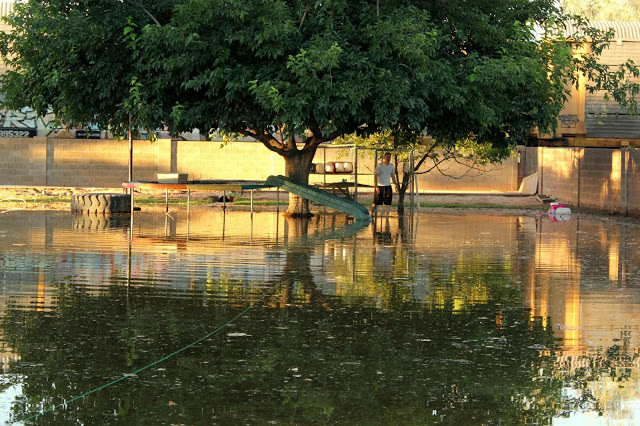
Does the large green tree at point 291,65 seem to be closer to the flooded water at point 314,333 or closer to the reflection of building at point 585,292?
the reflection of building at point 585,292

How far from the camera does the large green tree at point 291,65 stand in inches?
893

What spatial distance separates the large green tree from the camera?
2269 cm

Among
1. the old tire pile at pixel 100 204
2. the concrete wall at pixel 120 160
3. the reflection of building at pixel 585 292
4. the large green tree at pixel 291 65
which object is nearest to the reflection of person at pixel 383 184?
the large green tree at pixel 291 65

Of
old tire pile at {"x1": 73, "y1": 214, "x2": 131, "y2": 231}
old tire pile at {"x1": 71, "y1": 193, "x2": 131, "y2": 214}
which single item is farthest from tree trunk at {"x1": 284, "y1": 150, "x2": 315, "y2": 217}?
old tire pile at {"x1": 73, "y1": 214, "x2": 131, "y2": 231}

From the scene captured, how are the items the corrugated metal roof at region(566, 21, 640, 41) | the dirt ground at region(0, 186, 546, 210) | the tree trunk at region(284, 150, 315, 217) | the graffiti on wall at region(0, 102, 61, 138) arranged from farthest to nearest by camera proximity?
the graffiti on wall at region(0, 102, 61, 138), the corrugated metal roof at region(566, 21, 640, 41), the dirt ground at region(0, 186, 546, 210), the tree trunk at region(284, 150, 315, 217)

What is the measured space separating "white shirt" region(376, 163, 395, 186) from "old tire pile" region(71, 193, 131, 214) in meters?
6.75

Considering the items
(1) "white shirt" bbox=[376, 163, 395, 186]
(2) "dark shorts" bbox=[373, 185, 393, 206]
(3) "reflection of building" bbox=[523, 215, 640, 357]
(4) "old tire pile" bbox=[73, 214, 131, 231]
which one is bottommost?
(3) "reflection of building" bbox=[523, 215, 640, 357]

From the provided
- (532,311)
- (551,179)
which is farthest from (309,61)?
(551,179)

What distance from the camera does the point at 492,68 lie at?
77.2 ft

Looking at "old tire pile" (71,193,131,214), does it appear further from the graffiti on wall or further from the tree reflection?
the graffiti on wall

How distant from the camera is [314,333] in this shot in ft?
32.6

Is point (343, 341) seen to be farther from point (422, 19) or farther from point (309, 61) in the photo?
point (422, 19)

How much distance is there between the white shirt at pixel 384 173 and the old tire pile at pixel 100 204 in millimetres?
6753

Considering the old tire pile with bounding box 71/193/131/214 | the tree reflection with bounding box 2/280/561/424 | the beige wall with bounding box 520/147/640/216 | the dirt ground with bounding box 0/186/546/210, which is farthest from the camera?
the dirt ground with bounding box 0/186/546/210
